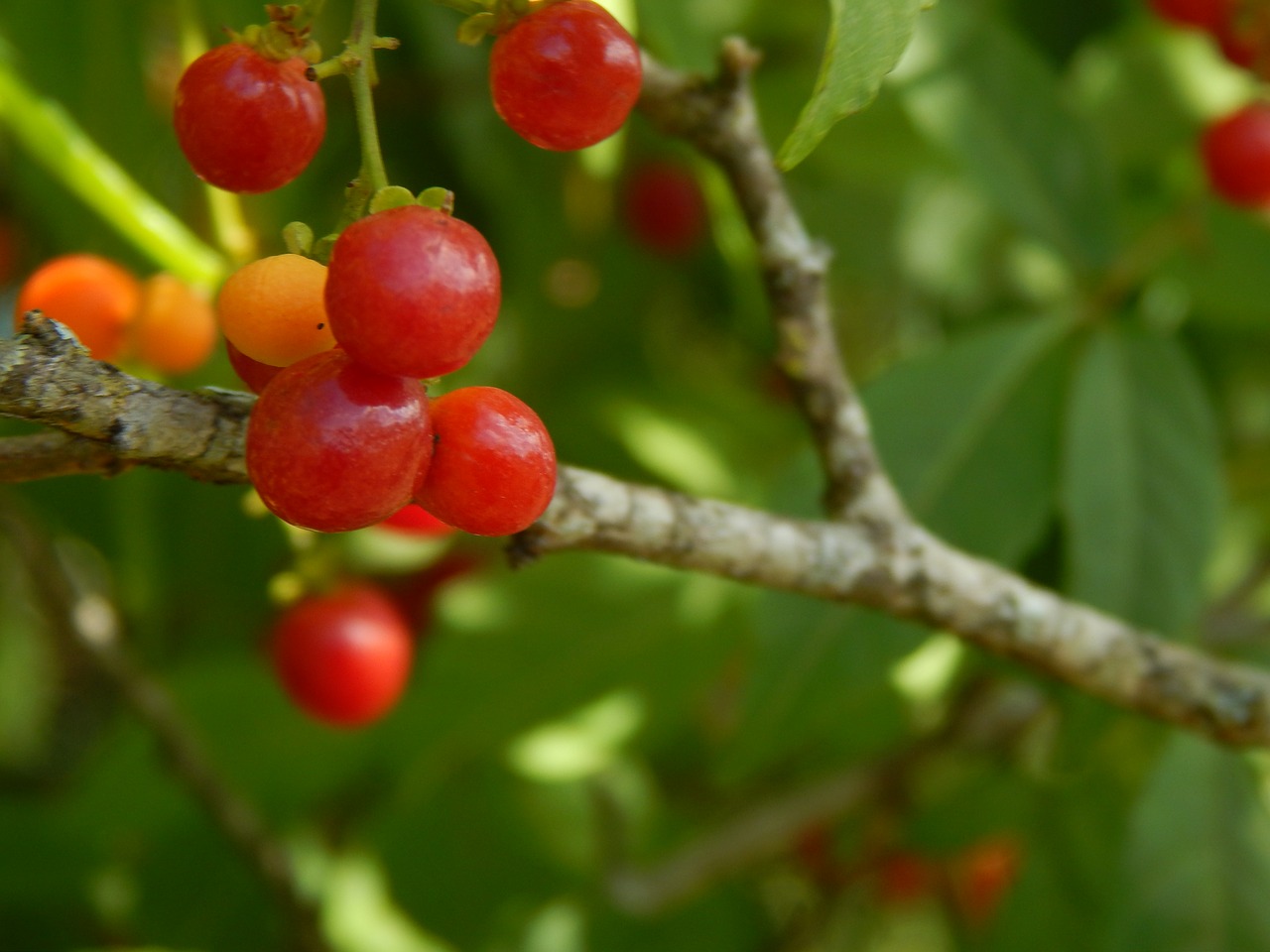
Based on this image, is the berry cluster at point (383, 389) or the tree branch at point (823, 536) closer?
the berry cluster at point (383, 389)

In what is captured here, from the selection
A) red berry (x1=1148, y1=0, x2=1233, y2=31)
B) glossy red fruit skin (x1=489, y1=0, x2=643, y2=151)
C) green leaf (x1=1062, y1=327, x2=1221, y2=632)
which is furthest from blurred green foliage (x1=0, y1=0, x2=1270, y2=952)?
Answer: glossy red fruit skin (x1=489, y1=0, x2=643, y2=151)

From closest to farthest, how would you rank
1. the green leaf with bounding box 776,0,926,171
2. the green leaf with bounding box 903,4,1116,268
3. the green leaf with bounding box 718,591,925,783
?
the green leaf with bounding box 776,0,926,171 → the green leaf with bounding box 718,591,925,783 → the green leaf with bounding box 903,4,1116,268

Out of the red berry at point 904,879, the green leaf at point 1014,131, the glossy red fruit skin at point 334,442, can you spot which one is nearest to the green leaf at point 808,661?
the green leaf at point 1014,131

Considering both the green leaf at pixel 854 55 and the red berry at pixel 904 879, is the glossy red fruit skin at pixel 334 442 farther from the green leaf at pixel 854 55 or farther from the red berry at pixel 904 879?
the red berry at pixel 904 879

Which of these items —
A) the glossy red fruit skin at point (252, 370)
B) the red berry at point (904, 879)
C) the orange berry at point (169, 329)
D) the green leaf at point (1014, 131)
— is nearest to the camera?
the glossy red fruit skin at point (252, 370)

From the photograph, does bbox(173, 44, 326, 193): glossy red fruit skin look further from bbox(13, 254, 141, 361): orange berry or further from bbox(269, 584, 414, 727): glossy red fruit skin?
bbox(269, 584, 414, 727): glossy red fruit skin

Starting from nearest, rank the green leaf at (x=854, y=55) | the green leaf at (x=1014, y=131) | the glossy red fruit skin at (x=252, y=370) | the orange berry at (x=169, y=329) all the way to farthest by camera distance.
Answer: the green leaf at (x=854, y=55) < the glossy red fruit skin at (x=252, y=370) < the orange berry at (x=169, y=329) < the green leaf at (x=1014, y=131)

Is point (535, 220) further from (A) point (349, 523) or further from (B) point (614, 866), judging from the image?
(A) point (349, 523)
